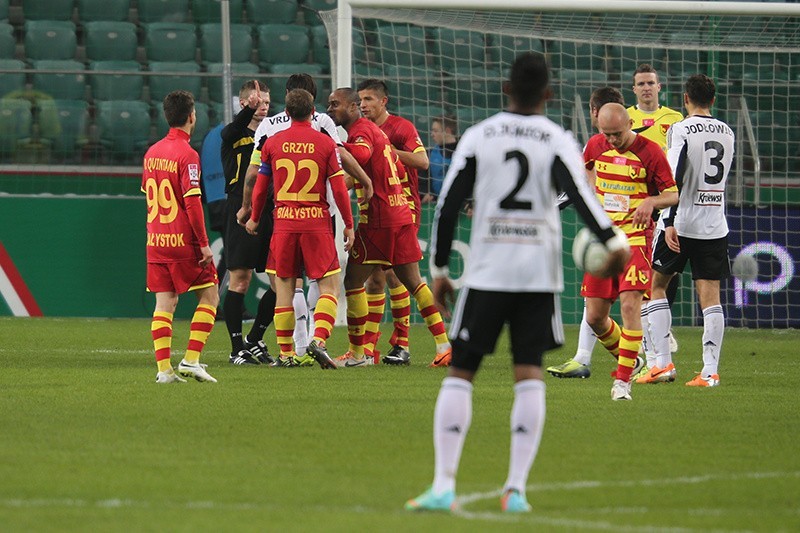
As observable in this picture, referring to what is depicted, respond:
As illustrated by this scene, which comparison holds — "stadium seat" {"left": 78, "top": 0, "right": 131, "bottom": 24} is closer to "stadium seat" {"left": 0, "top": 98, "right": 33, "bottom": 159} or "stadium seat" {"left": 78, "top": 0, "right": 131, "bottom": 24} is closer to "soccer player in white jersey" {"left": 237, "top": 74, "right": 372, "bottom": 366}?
"stadium seat" {"left": 0, "top": 98, "right": 33, "bottom": 159}

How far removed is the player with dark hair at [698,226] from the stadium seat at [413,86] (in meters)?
6.33

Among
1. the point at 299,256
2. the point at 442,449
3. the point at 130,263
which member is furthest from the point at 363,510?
the point at 130,263

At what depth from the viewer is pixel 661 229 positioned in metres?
10.5

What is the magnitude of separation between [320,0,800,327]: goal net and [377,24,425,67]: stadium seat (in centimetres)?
2

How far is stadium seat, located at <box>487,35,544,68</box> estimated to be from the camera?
1714cm

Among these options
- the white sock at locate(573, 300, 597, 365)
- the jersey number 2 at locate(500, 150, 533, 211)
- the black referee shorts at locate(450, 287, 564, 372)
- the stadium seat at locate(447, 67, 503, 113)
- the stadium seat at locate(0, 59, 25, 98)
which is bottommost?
the white sock at locate(573, 300, 597, 365)

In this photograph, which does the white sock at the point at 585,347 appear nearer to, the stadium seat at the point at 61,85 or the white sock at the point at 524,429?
the white sock at the point at 524,429

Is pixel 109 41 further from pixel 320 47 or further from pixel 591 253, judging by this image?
pixel 591 253

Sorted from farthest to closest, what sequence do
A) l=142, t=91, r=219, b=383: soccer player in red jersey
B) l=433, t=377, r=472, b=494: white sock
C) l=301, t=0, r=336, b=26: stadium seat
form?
l=301, t=0, r=336, b=26: stadium seat
l=142, t=91, r=219, b=383: soccer player in red jersey
l=433, t=377, r=472, b=494: white sock

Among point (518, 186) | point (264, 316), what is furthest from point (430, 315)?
point (518, 186)

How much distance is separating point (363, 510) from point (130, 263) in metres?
11.2

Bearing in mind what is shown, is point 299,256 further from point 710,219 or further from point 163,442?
point 163,442

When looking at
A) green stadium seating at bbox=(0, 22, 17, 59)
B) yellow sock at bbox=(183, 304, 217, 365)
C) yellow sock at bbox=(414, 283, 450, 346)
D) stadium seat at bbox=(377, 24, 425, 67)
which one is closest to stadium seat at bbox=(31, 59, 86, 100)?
green stadium seating at bbox=(0, 22, 17, 59)

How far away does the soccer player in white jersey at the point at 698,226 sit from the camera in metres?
10.1
